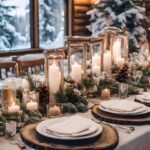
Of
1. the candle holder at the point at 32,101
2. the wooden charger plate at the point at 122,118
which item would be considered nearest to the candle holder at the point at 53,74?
the candle holder at the point at 32,101

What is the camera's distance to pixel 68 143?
4.39 feet

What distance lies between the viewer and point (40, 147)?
132 centimetres

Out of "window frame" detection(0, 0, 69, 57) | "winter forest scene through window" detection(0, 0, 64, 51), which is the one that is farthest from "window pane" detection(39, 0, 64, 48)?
"window frame" detection(0, 0, 69, 57)

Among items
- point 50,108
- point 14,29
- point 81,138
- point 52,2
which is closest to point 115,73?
point 50,108

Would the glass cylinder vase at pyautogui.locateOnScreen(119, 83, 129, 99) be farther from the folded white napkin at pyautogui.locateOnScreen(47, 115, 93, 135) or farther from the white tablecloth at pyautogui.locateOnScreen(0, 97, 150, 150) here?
the folded white napkin at pyautogui.locateOnScreen(47, 115, 93, 135)

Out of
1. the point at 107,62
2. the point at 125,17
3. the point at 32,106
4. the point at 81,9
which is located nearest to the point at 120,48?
the point at 107,62

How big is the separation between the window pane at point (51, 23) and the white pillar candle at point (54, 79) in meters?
3.82

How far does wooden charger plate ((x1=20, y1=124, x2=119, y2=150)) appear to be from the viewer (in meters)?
1.31

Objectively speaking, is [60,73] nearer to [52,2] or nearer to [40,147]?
[40,147]

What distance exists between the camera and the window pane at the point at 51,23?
5.61 metres

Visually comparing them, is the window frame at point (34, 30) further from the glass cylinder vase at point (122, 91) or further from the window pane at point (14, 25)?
the glass cylinder vase at point (122, 91)

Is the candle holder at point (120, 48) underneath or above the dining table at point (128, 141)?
above

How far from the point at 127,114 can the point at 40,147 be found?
1.77ft

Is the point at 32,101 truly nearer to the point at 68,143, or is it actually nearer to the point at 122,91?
the point at 68,143
